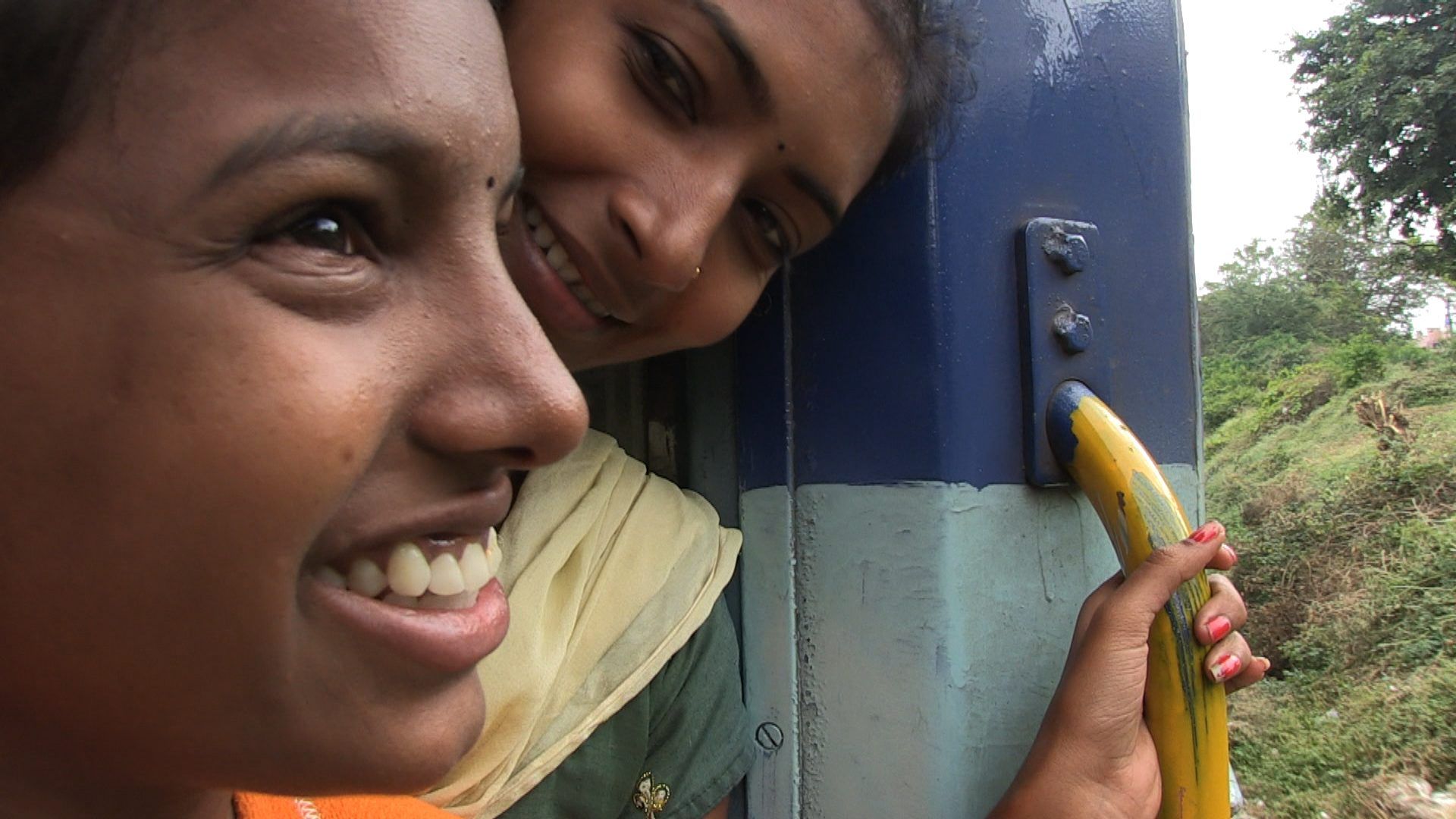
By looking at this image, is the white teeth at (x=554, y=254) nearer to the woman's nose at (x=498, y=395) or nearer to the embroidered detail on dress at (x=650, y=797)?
the woman's nose at (x=498, y=395)

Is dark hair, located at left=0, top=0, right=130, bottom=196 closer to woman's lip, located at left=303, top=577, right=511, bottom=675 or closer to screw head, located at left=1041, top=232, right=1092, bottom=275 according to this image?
woman's lip, located at left=303, top=577, right=511, bottom=675

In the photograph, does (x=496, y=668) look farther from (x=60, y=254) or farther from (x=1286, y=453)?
(x=1286, y=453)

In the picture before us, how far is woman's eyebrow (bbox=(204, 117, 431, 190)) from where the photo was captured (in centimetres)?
46

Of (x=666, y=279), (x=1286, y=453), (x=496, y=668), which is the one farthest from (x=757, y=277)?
(x=1286, y=453)

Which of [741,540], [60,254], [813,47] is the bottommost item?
[741,540]

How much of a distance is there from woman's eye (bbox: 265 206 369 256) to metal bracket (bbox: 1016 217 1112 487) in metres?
0.83

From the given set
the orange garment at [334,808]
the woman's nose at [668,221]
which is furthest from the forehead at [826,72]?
the orange garment at [334,808]

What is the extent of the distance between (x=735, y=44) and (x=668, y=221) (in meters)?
0.18

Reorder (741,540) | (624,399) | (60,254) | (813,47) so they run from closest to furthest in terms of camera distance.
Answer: (60,254)
(813,47)
(741,540)
(624,399)

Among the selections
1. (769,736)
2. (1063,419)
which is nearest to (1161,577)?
(1063,419)

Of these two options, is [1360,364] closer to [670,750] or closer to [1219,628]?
[1219,628]

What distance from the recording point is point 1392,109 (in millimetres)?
13125

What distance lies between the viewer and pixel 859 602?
116 centimetres

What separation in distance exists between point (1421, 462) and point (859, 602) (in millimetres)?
9047
